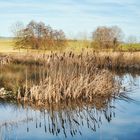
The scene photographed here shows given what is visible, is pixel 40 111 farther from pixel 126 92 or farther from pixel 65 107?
pixel 126 92

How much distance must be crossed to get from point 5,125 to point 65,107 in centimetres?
260

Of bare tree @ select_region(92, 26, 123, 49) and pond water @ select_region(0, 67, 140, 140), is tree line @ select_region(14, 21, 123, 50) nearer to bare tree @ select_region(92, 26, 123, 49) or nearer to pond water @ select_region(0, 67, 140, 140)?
bare tree @ select_region(92, 26, 123, 49)

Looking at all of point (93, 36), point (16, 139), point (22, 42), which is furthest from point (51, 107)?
point (22, 42)

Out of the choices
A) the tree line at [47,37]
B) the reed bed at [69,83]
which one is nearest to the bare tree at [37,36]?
the tree line at [47,37]

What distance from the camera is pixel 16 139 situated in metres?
9.29

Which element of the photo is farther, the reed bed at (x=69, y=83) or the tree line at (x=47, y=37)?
the tree line at (x=47, y=37)

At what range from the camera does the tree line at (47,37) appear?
39.8 m

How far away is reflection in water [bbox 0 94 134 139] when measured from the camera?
1032cm

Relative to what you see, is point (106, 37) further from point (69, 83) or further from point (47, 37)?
point (69, 83)

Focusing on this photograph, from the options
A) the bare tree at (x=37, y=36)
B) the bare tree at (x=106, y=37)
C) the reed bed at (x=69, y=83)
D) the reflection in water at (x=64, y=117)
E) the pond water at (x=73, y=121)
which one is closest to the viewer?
the pond water at (x=73, y=121)

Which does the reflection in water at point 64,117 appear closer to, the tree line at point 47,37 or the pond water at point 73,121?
the pond water at point 73,121

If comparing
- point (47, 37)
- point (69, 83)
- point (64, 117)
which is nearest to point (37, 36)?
point (47, 37)

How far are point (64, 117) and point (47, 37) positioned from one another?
31.5 meters

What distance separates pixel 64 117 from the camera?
11.8m
